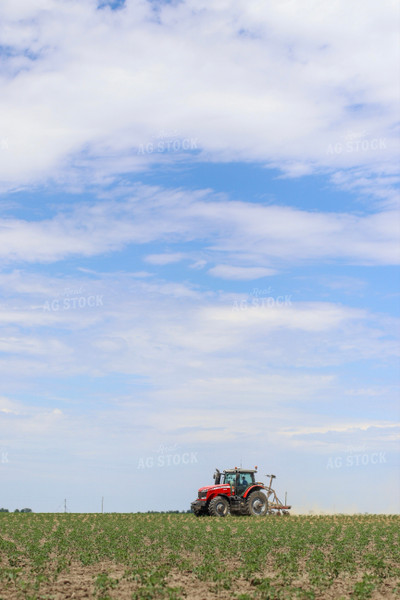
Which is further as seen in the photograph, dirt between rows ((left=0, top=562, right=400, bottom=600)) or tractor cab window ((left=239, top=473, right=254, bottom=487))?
tractor cab window ((left=239, top=473, right=254, bottom=487))

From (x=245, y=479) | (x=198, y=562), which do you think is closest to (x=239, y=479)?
(x=245, y=479)

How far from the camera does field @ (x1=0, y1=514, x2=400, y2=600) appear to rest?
1727cm

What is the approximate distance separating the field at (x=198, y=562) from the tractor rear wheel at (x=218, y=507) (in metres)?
5.17

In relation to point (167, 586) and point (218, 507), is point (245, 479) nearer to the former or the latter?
point (218, 507)

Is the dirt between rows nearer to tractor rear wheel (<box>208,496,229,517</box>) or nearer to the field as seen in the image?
the field

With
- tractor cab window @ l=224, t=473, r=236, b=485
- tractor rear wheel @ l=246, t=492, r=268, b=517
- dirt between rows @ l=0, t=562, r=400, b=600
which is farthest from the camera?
tractor cab window @ l=224, t=473, r=236, b=485

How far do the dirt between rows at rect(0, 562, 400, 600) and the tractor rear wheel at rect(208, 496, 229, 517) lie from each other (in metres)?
17.5

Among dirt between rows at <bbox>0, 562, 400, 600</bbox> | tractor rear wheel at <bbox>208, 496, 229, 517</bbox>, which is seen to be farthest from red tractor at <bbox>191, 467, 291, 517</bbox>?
dirt between rows at <bbox>0, 562, 400, 600</bbox>

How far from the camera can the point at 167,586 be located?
17188 mm

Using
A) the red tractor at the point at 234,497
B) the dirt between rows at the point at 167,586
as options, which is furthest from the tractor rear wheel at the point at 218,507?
the dirt between rows at the point at 167,586

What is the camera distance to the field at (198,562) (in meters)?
17.3

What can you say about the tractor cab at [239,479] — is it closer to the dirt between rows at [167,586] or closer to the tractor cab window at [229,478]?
the tractor cab window at [229,478]

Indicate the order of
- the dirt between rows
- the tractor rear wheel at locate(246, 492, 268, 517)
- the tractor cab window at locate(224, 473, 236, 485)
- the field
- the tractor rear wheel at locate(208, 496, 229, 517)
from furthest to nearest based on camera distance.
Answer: the tractor cab window at locate(224, 473, 236, 485)
the tractor rear wheel at locate(246, 492, 268, 517)
the tractor rear wheel at locate(208, 496, 229, 517)
the field
the dirt between rows

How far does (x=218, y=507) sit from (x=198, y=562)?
16338 millimetres
